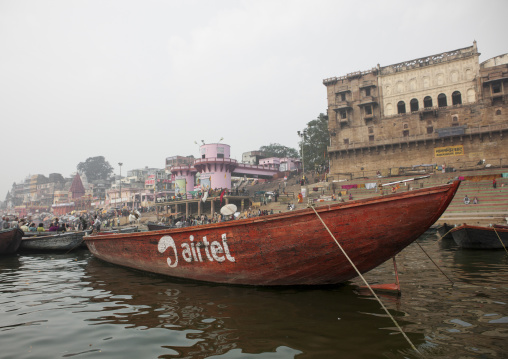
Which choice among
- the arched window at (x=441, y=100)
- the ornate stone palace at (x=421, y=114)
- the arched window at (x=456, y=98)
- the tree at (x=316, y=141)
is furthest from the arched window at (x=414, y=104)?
the tree at (x=316, y=141)

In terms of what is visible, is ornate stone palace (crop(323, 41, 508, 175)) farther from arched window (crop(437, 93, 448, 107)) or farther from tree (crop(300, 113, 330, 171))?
tree (crop(300, 113, 330, 171))

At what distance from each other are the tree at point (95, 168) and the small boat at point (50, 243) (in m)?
99.1

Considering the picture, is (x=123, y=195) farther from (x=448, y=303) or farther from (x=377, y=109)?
(x=448, y=303)

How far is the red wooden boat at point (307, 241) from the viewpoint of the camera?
4980 mm

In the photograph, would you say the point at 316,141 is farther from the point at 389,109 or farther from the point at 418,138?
the point at 418,138

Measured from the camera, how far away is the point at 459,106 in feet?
120

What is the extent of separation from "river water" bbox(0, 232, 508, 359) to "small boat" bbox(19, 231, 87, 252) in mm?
7294

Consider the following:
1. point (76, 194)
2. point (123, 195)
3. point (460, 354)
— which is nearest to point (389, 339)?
point (460, 354)

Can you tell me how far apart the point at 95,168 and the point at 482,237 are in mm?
112287

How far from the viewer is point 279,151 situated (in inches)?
2852

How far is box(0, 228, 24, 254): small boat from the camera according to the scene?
12.5 metres

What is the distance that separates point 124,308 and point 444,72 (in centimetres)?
4467

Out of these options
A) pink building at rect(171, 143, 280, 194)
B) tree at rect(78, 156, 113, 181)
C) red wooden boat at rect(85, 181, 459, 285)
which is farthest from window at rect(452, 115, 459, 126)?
tree at rect(78, 156, 113, 181)

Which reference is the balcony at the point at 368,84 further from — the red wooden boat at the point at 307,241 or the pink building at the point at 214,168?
the red wooden boat at the point at 307,241
